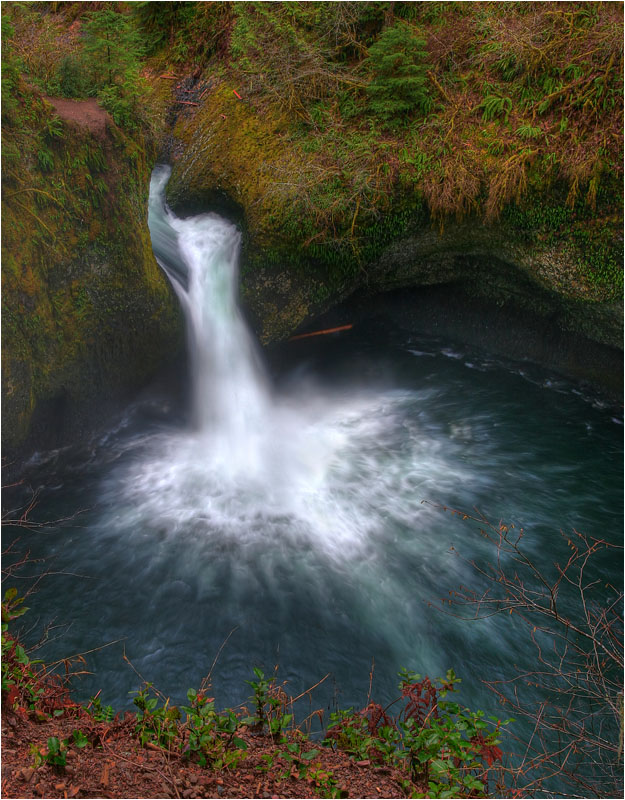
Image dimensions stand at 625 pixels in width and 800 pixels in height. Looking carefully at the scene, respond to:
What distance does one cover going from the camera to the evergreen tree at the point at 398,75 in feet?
28.8

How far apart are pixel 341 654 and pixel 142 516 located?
9.74ft

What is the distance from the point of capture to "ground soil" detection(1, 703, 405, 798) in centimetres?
257

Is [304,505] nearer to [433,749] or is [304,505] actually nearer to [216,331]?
[216,331]

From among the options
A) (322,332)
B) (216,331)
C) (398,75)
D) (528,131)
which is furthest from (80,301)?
(528,131)

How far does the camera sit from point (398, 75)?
9.10m

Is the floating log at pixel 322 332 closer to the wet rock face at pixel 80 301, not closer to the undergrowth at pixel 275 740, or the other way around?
the wet rock face at pixel 80 301

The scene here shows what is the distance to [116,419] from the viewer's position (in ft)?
25.8

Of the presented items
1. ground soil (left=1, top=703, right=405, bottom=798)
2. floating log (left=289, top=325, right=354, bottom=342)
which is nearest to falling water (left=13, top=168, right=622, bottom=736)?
floating log (left=289, top=325, right=354, bottom=342)

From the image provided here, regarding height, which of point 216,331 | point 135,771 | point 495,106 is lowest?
point 135,771

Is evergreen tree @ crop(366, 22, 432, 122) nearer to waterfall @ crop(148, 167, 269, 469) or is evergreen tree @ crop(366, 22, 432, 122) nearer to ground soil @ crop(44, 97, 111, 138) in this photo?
waterfall @ crop(148, 167, 269, 469)

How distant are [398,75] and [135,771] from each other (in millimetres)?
10130

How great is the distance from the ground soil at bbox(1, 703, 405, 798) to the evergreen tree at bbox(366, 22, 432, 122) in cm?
936

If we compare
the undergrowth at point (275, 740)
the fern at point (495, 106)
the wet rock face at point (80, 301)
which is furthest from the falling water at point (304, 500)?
the fern at point (495, 106)

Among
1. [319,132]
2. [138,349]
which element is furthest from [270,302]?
[319,132]
